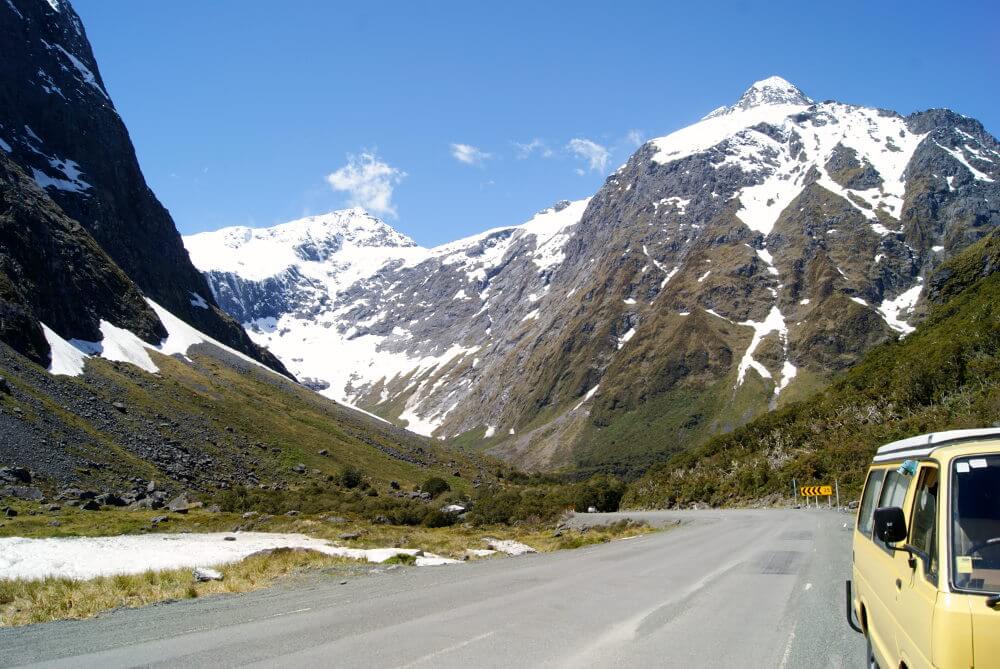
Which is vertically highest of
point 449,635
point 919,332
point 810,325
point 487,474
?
point 810,325

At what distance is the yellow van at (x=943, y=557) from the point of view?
4.59 m

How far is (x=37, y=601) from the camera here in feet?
48.4

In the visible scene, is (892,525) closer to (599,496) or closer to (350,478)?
(599,496)

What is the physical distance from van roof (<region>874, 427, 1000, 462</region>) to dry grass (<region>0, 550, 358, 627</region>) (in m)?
15.4

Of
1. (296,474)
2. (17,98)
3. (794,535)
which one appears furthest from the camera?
(17,98)

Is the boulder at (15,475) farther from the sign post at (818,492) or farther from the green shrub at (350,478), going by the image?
the sign post at (818,492)

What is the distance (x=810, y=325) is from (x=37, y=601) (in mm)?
207826

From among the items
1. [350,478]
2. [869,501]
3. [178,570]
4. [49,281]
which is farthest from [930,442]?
[49,281]

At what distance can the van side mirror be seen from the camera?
5.92 metres

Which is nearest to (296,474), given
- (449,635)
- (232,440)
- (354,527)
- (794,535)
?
(232,440)

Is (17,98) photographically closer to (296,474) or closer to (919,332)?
(296,474)

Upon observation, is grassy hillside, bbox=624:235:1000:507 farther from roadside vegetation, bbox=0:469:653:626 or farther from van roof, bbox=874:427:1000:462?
van roof, bbox=874:427:1000:462

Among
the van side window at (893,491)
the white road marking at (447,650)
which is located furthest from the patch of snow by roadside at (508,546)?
the van side window at (893,491)

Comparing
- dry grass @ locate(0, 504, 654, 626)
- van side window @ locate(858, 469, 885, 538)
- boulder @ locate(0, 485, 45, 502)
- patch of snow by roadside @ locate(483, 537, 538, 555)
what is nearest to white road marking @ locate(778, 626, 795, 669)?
van side window @ locate(858, 469, 885, 538)
